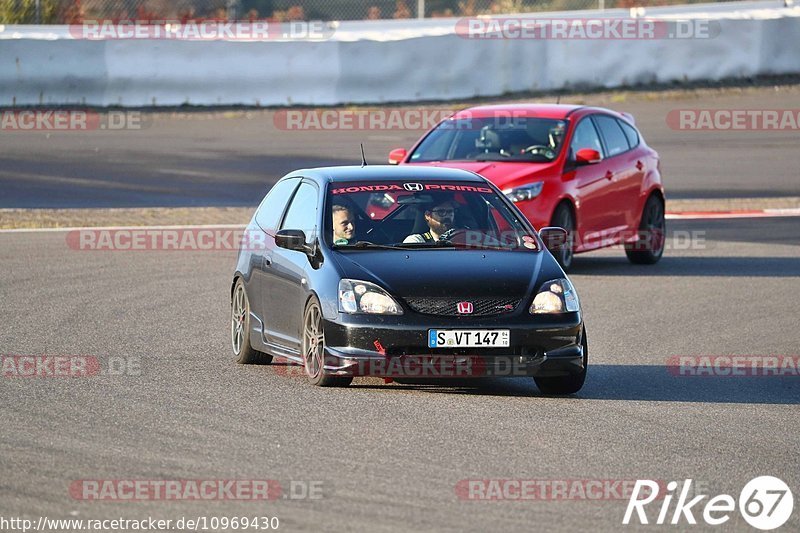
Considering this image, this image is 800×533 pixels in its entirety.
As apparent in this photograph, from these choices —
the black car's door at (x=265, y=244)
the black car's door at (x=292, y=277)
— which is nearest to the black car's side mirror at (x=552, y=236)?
the black car's door at (x=292, y=277)

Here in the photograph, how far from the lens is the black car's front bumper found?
9.37 m

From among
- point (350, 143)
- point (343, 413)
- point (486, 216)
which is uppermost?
point (486, 216)

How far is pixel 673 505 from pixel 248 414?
2915 millimetres

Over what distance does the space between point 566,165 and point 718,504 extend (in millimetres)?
10298

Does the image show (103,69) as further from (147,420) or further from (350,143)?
(147,420)

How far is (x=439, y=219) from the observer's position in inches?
414

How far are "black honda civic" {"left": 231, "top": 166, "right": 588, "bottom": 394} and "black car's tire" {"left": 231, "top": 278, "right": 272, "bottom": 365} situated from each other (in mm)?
16

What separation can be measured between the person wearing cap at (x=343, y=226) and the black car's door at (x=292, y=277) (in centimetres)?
14

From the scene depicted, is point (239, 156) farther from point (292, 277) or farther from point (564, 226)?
point (292, 277)

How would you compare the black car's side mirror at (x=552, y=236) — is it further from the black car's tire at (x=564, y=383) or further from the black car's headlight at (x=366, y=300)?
the black car's headlight at (x=366, y=300)

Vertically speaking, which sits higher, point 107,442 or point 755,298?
point 107,442

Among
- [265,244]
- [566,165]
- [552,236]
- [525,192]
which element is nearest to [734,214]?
[566,165]

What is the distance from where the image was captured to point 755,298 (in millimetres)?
15086

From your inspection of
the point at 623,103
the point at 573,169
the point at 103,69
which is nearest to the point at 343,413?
the point at 573,169
